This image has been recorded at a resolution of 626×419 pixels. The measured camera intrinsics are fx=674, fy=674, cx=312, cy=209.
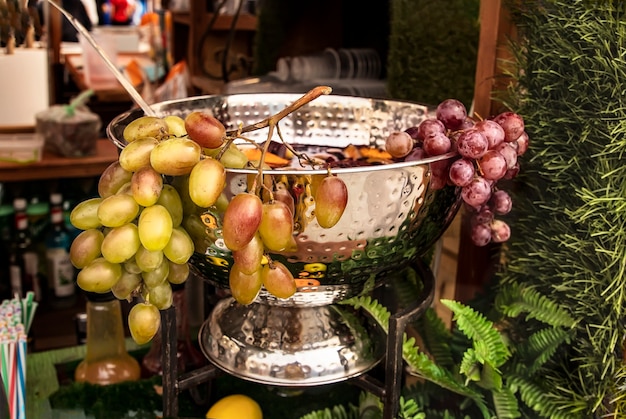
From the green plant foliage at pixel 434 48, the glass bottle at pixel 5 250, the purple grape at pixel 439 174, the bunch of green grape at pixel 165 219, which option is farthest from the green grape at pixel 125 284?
the glass bottle at pixel 5 250

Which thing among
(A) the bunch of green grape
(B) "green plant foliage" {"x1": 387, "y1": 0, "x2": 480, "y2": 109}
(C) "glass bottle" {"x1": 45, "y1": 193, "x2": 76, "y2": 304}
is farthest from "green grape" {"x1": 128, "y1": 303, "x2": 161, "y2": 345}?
(C) "glass bottle" {"x1": 45, "y1": 193, "x2": 76, "y2": 304}

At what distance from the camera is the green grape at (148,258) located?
53cm

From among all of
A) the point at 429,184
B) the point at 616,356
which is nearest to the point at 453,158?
the point at 429,184

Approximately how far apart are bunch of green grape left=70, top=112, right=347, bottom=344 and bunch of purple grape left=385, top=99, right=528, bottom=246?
15 cm

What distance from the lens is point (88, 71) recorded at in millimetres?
3357

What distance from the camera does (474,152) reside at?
0.62m

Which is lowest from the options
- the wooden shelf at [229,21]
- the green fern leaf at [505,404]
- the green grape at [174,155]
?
the green fern leaf at [505,404]

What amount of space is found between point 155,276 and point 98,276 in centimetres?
5

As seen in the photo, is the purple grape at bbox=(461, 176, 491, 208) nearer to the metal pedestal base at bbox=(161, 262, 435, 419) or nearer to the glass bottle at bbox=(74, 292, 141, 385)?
the metal pedestal base at bbox=(161, 262, 435, 419)

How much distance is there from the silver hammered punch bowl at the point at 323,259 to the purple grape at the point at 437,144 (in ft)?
0.13

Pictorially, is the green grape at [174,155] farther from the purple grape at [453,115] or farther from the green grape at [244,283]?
the purple grape at [453,115]

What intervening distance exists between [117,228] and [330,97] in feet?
1.48

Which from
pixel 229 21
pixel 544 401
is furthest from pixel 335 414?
pixel 229 21

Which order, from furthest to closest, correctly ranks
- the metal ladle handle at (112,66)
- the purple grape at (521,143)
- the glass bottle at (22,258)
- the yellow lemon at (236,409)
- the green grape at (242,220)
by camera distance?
the glass bottle at (22,258) → the yellow lemon at (236,409) → the purple grape at (521,143) → the metal ladle handle at (112,66) → the green grape at (242,220)
